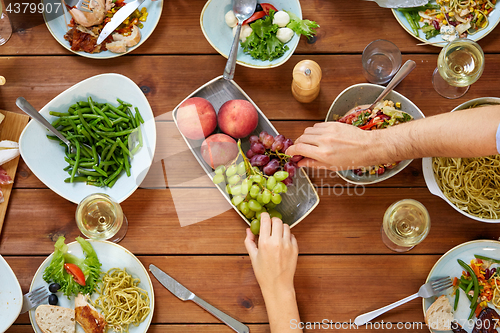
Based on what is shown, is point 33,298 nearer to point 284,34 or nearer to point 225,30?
point 225,30

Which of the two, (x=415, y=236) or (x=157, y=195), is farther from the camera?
(x=157, y=195)

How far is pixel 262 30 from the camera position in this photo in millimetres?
1313

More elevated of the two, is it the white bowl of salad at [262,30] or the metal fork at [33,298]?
the white bowl of salad at [262,30]

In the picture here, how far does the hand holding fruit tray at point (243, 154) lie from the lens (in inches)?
48.3

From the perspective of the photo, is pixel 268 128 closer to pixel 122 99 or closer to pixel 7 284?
pixel 122 99

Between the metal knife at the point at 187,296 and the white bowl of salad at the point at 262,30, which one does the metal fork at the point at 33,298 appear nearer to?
the metal knife at the point at 187,296

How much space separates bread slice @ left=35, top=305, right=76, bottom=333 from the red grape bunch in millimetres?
885

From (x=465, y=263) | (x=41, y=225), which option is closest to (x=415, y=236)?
(x=465, y=263)

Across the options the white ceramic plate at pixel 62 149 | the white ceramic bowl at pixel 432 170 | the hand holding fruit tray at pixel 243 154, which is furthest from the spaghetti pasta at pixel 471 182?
the white ceramic plate at pixel 62 149

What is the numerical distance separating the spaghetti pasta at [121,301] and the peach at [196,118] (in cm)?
58

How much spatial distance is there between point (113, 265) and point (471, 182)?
54.6 inches

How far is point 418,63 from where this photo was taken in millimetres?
1403

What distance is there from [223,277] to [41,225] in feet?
2.45

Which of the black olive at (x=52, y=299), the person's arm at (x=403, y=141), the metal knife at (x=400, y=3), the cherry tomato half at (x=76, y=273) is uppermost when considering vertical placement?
the metal knife at (x=400, y=3)
